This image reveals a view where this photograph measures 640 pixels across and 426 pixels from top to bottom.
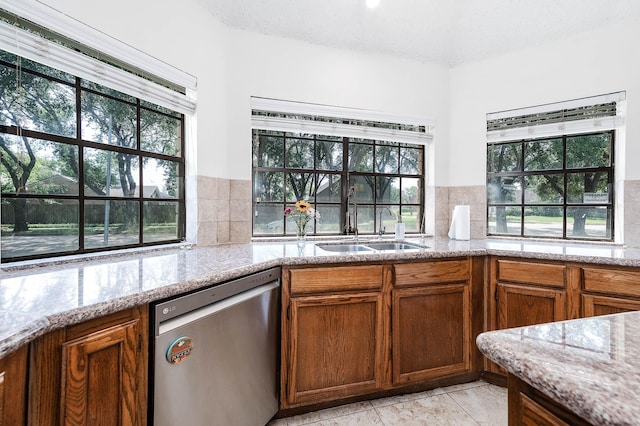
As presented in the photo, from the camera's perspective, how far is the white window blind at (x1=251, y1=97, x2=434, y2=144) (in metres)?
2.51

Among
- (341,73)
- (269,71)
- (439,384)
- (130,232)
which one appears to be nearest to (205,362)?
(130,232)

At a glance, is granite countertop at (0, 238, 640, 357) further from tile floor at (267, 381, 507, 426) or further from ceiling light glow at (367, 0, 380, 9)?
ceiling light glow at (367, 0, 380, 9)

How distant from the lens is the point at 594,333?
2.22 feet

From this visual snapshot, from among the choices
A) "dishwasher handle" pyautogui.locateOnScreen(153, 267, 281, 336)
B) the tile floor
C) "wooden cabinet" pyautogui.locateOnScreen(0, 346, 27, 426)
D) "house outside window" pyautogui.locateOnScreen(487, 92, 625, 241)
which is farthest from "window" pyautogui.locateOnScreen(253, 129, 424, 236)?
"wooden cabinet" pyautogui.locateOnScreen(0, 346, 27, 426)

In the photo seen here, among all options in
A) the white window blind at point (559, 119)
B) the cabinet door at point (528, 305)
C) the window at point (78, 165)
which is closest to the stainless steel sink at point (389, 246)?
the cabinet door at point (528, 305)

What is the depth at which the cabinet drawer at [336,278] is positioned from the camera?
5.88 ft

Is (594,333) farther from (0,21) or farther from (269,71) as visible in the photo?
(269,71)

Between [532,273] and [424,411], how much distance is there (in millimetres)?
1128

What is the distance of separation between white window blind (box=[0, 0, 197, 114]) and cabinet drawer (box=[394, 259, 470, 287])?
183 centimetres

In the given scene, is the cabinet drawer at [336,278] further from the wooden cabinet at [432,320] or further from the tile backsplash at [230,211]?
the tile backsplash at [230,211]

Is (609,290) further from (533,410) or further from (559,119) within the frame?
(533,410)

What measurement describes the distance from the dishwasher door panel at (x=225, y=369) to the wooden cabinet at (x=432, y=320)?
2.64 feet

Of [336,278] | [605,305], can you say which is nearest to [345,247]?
[336,278]

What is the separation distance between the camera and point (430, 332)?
6.73ft
